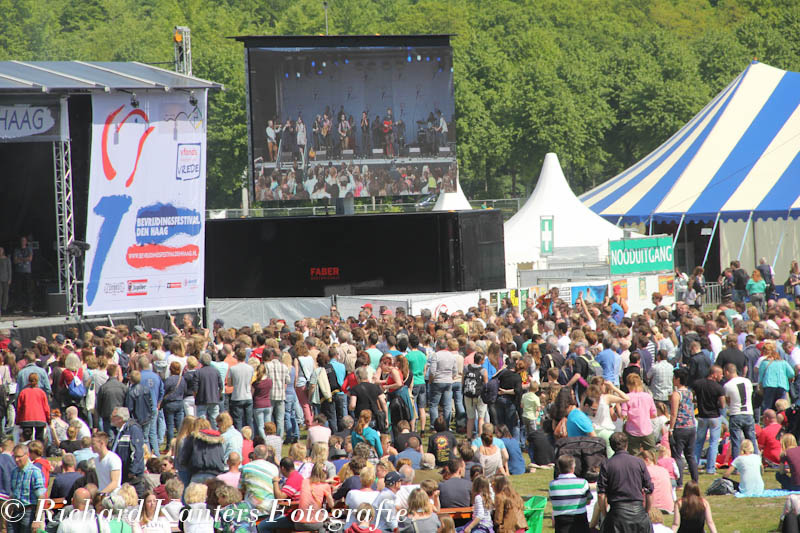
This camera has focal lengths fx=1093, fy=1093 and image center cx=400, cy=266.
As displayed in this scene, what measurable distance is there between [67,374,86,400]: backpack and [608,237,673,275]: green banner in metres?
13.3

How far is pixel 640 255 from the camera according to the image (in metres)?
24.5

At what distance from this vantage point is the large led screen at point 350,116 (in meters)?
22.6

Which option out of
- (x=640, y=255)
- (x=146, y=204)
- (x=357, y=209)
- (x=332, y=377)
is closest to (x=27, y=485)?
(x=332, y=377)

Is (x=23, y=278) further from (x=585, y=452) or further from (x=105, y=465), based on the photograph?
(x=585, y=452)

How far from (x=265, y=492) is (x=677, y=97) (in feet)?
170

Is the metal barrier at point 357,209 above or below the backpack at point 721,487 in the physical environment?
above

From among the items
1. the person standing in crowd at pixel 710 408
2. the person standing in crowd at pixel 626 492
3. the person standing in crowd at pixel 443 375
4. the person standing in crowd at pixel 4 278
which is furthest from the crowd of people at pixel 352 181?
the person standing in crowd at pixel 626 492

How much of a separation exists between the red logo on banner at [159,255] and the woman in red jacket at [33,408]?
6.87 meters

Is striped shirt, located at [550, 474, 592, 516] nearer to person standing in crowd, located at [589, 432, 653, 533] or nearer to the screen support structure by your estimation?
person standing in crowd, located at [589, 432, 653, 533]

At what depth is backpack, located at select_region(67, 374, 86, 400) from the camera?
507 inches

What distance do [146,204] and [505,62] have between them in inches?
1837

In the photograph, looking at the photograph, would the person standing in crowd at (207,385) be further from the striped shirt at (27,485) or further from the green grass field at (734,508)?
the striped shirt at (27,485)

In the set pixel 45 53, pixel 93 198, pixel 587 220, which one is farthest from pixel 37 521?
pixel 45 53

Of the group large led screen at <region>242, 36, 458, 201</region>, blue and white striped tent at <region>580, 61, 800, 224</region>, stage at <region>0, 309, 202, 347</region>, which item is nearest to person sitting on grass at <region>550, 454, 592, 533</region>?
stage at <region>0, 309, 202, 347</region>
